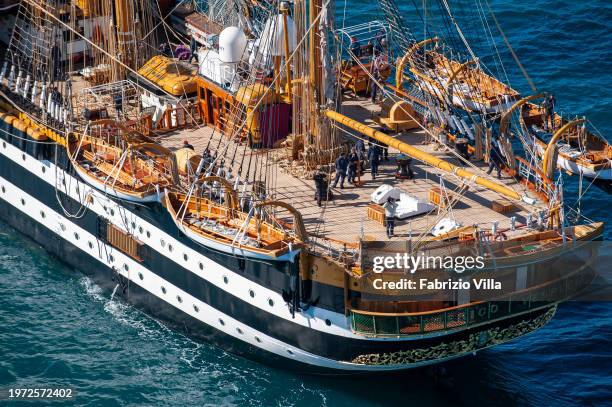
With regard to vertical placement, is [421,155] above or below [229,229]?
above

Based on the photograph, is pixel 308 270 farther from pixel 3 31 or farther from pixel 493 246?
pixel 3 31

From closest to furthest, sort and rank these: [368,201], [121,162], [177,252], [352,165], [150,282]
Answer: [368,201]
[177,252]
[121,162]
[352,165]
[150,282]

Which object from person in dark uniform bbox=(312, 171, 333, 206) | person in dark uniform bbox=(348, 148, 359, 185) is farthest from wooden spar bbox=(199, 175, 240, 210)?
person in dark uniform bbox=(348, 148, 359, 185)

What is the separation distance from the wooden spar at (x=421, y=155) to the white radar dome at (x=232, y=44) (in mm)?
6238

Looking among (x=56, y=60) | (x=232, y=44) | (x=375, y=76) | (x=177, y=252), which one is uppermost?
(x=232, y=44)

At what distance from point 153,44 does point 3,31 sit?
8.88 m

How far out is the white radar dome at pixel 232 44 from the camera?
61062 millimetres

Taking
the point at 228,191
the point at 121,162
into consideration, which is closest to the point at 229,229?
the point at 228,191

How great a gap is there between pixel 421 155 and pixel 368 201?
136 inches

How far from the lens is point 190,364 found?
57469 millimetres

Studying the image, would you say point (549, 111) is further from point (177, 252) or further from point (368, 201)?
Result: point (177, 252)

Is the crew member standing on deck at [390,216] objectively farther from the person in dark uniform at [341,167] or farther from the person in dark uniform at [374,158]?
the person in dark uniform at [374,158]

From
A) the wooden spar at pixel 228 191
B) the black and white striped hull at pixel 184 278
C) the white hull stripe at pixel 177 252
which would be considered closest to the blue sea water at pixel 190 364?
the black and white striped hull at pixel 184 278

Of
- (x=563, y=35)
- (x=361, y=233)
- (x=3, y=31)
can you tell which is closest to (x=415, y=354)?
(x=361, y=233)
